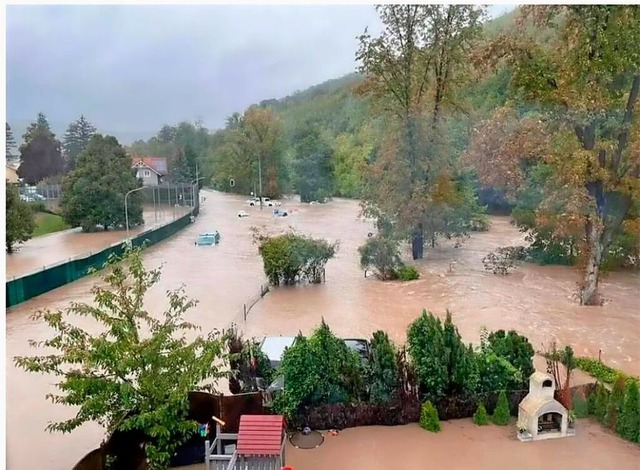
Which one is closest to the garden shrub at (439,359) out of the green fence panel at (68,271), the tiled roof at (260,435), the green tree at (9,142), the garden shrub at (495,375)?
the garden shrub at (495,375)

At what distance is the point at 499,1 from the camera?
10.0 ft

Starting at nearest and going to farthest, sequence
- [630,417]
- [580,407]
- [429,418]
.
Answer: [630,417]
[429,418]
[580,407]

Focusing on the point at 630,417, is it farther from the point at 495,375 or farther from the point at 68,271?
the point at 68,271

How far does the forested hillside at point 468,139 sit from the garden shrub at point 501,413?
867 millimetres

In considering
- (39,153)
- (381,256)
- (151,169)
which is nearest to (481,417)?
(381,256)

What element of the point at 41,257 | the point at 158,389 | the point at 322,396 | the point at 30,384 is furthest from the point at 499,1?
the point at 30,384

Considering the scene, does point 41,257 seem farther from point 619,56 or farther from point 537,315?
point 619,56

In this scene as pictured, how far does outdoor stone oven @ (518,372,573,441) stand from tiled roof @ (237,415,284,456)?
52.6 inches

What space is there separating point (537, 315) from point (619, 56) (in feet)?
5.13

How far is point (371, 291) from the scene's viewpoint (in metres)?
3.57

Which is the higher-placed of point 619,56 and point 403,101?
point 619,56

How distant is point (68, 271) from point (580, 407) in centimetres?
297

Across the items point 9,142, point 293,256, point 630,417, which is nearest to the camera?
point 9,142

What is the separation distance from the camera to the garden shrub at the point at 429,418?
3.14 m
